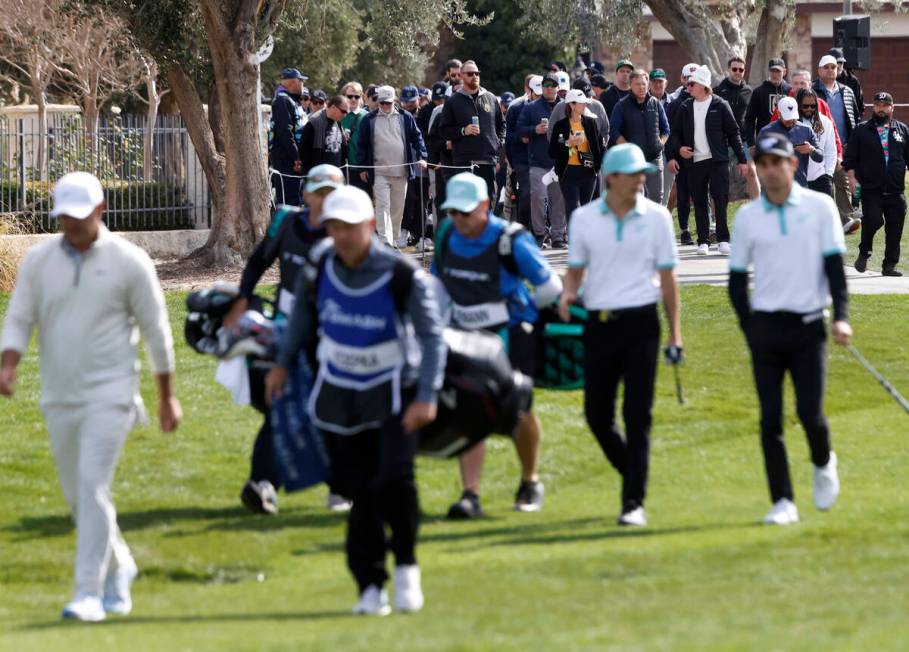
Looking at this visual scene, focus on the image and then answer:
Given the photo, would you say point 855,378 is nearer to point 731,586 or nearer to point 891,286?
point 891,286

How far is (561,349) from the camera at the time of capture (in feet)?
31.1

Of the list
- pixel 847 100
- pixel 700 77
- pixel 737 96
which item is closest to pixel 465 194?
pixel 700 77

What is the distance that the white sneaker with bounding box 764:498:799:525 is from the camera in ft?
29.0

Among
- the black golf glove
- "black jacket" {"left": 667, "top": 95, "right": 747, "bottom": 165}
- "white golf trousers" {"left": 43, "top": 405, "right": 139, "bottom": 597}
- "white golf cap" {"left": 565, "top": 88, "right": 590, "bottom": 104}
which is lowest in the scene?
"white golf trousers" {"left": 43, "top": 405, "right": 139, "bottom": 597}

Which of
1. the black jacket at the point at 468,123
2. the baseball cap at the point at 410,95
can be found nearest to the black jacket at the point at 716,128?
the black jacket at the point at 468,123

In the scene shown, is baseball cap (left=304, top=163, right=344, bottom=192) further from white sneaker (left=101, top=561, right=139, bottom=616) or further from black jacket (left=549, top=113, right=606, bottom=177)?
black jacket (left=549, top=113, right=606, bottom=177)

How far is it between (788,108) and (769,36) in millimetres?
14419

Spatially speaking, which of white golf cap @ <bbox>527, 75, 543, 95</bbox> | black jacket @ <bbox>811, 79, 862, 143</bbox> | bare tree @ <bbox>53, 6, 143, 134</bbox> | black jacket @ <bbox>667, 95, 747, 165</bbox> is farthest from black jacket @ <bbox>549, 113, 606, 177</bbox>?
bare tree @ <bbox>53, 6, 143, 134</bbox>

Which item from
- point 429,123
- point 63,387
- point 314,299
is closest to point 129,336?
point 63,387

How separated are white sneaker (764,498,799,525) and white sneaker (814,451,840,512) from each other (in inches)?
8.6

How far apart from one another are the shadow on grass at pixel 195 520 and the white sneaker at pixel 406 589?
2.38 meters

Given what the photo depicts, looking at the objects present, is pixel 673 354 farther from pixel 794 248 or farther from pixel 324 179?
pixel 324 179

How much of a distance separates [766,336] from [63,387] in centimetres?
343

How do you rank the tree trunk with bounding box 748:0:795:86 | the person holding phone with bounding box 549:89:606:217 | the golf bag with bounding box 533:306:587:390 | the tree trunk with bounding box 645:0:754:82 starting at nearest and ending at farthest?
the golf bag with bounding box 533:306:587:390 < the person holding phone with bounding box 549:89:606:217 < the tree trunk with bounding box 645:0:754:82 < the tree trunk with bounding box 748:0:795:86
